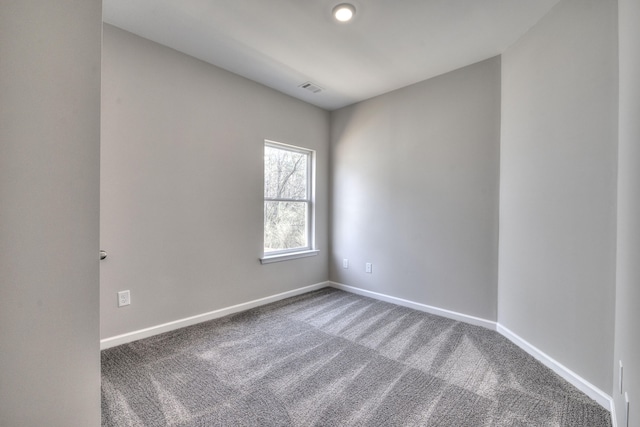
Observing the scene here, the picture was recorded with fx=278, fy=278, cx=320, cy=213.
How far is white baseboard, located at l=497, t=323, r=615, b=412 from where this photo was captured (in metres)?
1.58

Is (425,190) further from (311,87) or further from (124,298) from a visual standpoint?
(124,298)

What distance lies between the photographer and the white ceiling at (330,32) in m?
1.91

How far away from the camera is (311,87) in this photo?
316 cm

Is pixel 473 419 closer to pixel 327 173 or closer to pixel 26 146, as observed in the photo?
pixel 26 146

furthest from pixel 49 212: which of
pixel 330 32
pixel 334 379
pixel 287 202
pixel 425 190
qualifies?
pixel 425 190

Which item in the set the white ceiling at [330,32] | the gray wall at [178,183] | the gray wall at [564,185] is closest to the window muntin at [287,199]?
the gray wall at [178,183]

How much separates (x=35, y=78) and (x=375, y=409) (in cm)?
199

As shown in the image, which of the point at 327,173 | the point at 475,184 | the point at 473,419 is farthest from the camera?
the point at 327,173

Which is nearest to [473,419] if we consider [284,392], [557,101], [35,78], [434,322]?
[284,392]

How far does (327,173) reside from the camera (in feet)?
12.9

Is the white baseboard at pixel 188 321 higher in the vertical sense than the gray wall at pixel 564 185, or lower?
lower

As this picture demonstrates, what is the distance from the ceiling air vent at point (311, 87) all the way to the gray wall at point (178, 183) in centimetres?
33

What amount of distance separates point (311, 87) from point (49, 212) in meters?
2.83

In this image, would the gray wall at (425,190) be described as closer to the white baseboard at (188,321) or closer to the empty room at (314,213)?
the empty room at (314,213)
